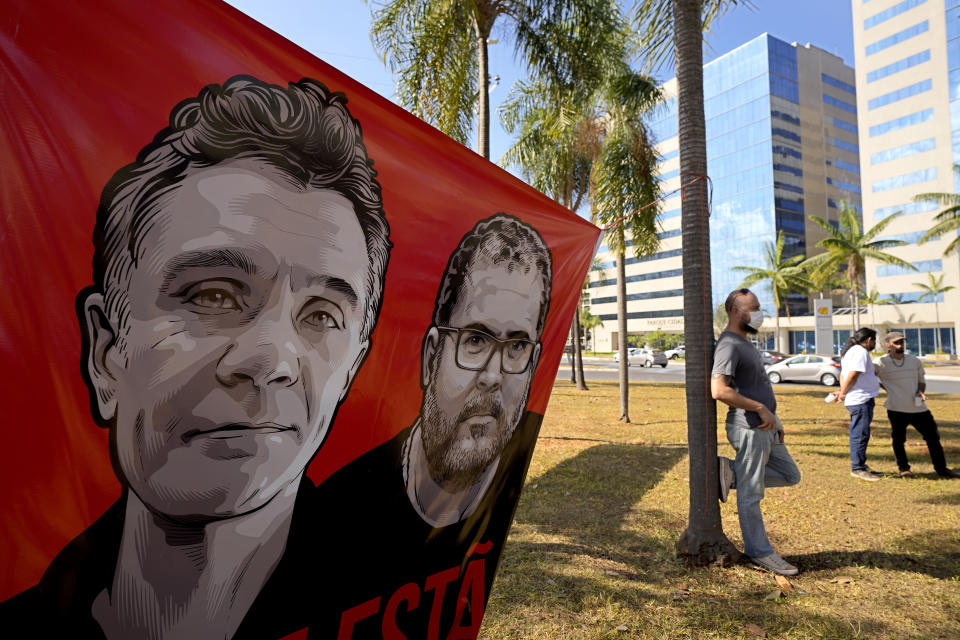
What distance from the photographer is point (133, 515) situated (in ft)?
4.42

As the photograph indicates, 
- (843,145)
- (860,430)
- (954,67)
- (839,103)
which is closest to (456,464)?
(860,430)

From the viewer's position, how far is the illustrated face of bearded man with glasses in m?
2.01

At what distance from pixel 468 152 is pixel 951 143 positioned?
60.0 m

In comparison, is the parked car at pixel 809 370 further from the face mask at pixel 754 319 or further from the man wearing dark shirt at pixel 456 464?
the man wearing dark shirt at pixel 456 464

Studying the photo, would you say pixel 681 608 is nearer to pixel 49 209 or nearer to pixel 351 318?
pixel 351 318

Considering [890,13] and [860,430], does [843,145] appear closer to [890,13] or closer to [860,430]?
[890,13]

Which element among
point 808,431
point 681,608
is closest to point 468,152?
point 681,608

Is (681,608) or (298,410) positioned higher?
(298,410)

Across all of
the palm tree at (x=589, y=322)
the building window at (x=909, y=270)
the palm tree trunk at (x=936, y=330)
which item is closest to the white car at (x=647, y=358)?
the building window at (x=909, y=270)

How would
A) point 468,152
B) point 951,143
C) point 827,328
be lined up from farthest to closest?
A: point 951,143 < point 827,328 < point 468,152

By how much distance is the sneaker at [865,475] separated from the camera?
5.88 m

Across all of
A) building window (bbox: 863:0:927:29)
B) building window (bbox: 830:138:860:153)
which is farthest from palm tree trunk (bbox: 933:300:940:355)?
building window (bbox: 830:138:860:153)

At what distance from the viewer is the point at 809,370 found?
21.5 m

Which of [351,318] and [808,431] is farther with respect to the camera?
[808,431]
